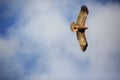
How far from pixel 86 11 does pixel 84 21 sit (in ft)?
1.42

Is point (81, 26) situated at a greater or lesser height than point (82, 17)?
lesser

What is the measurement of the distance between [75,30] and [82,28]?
1.22 feet

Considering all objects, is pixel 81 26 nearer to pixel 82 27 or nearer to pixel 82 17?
pixel 82 27

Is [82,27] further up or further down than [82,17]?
further down

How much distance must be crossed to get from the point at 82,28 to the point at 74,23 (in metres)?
0.41

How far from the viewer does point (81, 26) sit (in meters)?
23.7

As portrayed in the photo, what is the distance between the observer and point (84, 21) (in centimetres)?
2375

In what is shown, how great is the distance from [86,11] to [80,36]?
3.81 feet

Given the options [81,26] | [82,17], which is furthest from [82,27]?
[82,17]

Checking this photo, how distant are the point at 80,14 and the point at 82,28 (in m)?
0.60

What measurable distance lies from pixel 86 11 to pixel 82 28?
74 centimetres

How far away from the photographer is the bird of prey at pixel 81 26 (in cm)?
2359

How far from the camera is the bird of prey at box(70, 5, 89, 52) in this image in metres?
23.6

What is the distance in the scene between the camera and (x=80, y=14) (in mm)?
23656
